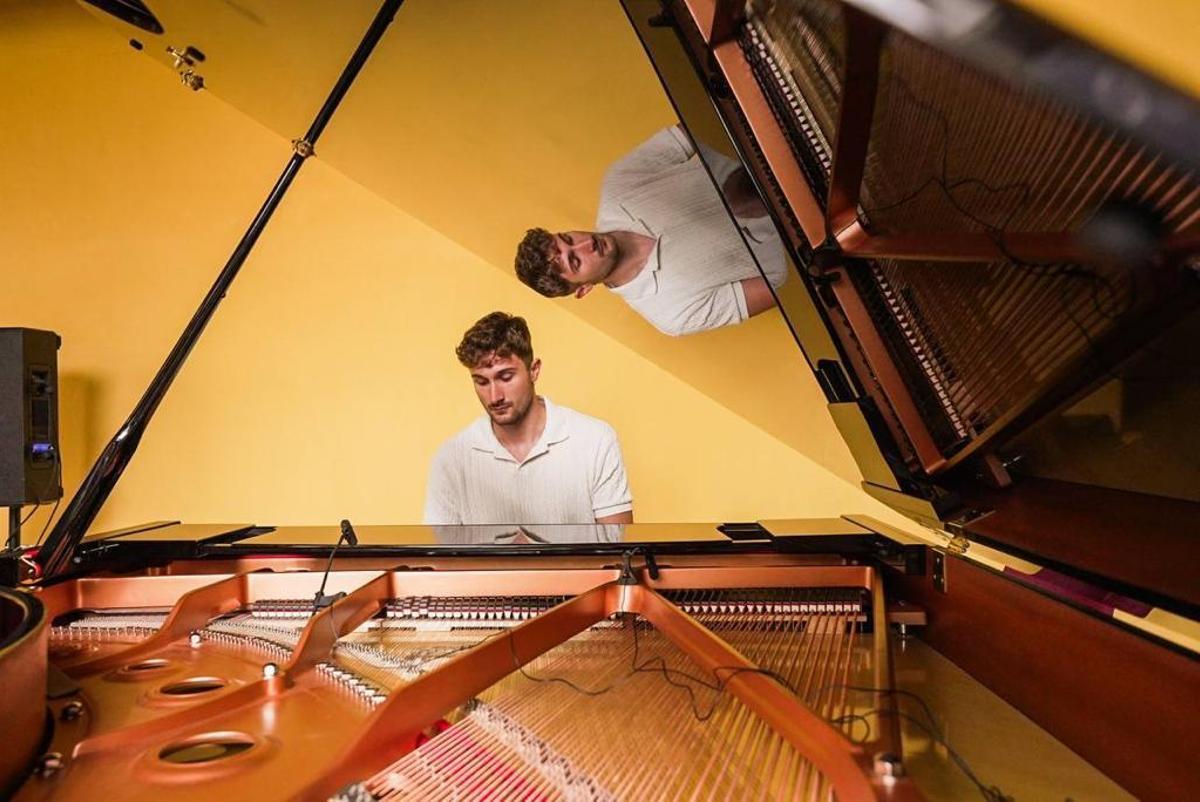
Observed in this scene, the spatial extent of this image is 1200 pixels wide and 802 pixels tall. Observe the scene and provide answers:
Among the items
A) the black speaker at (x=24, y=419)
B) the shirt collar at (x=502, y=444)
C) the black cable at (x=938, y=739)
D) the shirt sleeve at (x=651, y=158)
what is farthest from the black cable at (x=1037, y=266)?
the black speaker at (x=24, y=419)

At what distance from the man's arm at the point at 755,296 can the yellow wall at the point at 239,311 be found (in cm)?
49

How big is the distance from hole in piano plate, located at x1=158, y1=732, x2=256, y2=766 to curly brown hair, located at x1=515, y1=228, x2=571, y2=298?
2697 millimetres

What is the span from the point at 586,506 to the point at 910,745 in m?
2.59

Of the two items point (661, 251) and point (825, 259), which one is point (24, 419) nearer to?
point (661, 251)

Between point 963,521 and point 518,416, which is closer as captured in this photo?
point 963,521

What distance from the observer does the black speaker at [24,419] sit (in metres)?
3.25

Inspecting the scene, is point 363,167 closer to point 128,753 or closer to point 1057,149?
point 128,753

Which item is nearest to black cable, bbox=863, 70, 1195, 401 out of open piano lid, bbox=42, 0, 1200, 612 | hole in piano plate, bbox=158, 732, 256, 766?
open piano lid, bbox=42, 0, 1200, 612

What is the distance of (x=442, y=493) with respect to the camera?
4.03 metres

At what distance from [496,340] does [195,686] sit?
2452 mm

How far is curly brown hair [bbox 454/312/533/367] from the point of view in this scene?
3.95 metres

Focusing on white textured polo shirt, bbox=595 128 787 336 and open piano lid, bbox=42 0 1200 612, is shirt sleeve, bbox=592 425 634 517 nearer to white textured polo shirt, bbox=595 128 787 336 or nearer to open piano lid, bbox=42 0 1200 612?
white textured polo shirt, bbox=595 128 787 336

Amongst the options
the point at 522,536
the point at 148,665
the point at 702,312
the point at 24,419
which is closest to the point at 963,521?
the point at 522,536

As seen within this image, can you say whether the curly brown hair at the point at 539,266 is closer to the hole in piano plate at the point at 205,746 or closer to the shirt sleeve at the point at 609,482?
the shirt sleeve at the point at 609,482
